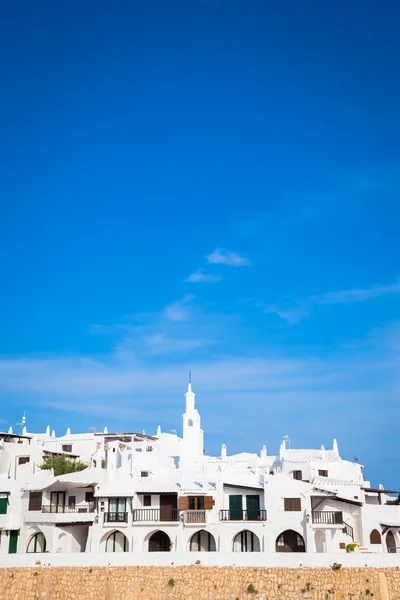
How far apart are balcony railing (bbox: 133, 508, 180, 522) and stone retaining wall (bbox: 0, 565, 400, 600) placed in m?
6.41

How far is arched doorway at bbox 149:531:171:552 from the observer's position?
5172 cm

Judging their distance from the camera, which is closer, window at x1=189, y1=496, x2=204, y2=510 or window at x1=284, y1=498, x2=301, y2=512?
window at x1=284, y1=498, x2=301, y2=512

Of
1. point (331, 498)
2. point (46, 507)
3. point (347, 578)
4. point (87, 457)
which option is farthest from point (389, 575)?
point (87, 457)

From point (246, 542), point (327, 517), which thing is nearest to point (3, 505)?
point (246, 542)

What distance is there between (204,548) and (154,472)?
13525 mm

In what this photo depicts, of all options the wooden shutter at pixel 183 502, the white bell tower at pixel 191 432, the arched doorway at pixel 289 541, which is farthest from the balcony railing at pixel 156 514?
the white bell tower at pixel 191 432

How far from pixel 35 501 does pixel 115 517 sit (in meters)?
6.34

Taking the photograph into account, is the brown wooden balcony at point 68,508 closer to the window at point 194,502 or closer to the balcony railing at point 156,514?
the balcony railing at point 156,514

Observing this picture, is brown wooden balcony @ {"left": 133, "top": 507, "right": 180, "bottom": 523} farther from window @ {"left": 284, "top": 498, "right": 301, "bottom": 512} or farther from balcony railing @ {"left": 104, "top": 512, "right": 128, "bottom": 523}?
window @ {"left": 284, "top": 498, "right": 301, "bottom": 512}

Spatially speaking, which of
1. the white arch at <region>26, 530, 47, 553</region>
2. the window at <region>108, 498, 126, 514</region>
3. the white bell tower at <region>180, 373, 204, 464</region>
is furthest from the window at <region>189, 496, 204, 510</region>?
the white bell tower at <region>180, 373, 204, 464</region>

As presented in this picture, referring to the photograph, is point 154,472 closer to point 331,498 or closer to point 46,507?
point 46,507

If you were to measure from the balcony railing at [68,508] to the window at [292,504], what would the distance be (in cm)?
1516

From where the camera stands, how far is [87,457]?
81.7 m

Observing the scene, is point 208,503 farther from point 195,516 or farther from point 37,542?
point 37,542
